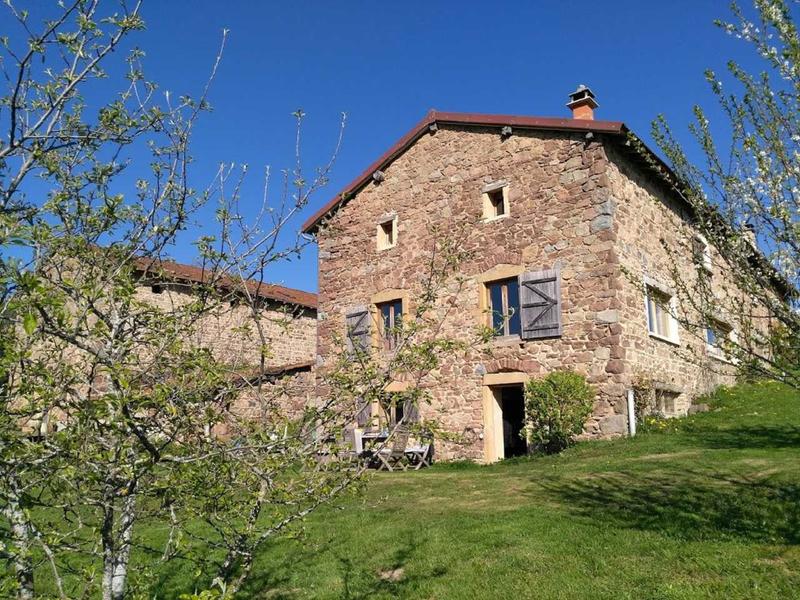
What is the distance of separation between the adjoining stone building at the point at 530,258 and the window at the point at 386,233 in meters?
0.04

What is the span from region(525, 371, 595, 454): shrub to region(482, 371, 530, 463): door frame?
0.80 meters

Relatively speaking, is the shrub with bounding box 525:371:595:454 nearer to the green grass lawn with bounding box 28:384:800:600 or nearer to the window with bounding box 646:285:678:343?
the green grass lawn with bounding box 28:384:800:600

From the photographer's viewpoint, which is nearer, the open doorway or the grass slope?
the grass slope

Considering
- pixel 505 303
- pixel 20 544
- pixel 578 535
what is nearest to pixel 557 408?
pixel 505 303

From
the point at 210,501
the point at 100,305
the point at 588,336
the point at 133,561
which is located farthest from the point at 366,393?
the point at 588,336

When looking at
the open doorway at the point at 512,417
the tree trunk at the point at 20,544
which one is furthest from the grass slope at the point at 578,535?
the open doorway at the point at 512,417

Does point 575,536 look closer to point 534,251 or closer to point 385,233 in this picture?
point 534,251

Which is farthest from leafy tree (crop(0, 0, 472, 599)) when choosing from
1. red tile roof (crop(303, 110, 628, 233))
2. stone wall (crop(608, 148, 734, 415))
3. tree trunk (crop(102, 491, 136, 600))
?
stone wall (crop(608, 148, 734, 415))

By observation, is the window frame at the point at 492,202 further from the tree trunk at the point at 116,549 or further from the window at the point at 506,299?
the tree trunk at the point at 116,549

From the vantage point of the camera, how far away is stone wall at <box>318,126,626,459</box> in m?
11.1

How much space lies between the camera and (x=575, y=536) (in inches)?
215

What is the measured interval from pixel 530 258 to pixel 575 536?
285 inches

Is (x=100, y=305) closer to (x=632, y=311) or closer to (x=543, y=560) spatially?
(x=543, y=560)

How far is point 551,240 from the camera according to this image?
11820 mm
